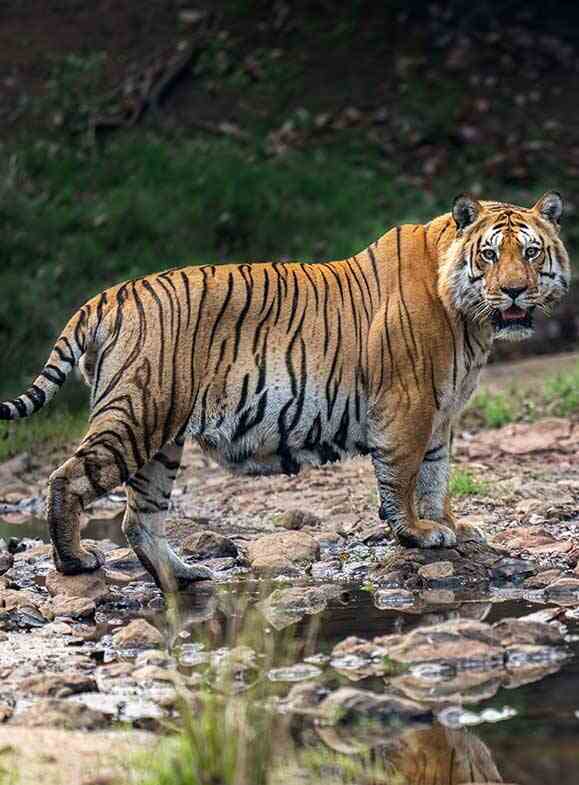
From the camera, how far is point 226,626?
6539 millimetres

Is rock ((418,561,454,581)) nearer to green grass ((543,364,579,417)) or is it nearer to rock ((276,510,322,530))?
rock ((276,510,322,530))

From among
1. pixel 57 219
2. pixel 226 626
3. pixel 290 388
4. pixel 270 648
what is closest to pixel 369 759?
pixel 270 648

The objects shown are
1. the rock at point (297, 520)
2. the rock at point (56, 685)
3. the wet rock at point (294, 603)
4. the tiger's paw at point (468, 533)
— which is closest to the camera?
the rock at point (56, 685)

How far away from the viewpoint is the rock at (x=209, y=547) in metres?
8.00

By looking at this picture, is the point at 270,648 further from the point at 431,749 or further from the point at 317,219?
the point at 317,219

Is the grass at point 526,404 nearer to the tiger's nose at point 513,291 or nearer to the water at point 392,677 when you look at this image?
the water at point 392,677

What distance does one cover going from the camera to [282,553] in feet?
25.1

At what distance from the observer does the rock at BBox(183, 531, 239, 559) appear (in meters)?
8.00

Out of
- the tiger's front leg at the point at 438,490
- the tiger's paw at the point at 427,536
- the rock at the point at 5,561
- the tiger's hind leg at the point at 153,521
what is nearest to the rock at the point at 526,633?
the tiger's paw at the point at 427,536

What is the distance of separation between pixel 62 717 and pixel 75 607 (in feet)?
5.45

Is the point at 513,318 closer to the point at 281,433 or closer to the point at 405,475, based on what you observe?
the point at 405,475

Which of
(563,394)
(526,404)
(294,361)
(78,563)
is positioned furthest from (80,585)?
(563,394)

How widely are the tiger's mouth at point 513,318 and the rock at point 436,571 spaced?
1017 millimetres

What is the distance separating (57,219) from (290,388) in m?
8.34
